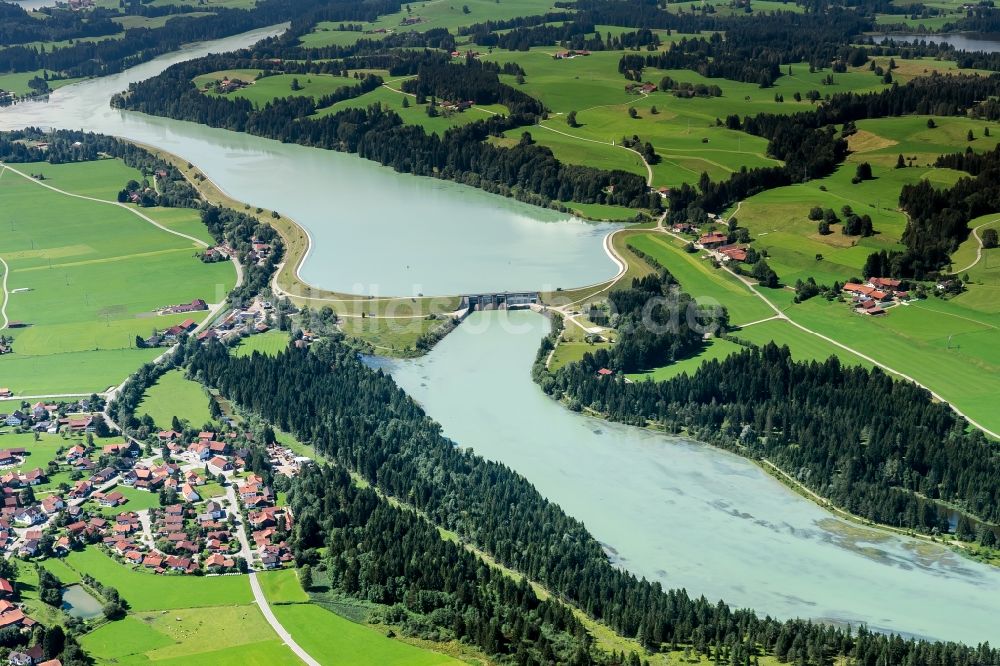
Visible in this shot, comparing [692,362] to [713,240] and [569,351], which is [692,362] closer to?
[569,351]

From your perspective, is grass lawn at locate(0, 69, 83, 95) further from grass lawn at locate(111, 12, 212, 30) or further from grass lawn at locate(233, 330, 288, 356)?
grass lawn at locate(233, 330, 288, 356)

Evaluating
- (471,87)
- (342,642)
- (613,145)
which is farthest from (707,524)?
(471,87)

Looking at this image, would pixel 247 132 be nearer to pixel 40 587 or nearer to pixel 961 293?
pixel 961 293

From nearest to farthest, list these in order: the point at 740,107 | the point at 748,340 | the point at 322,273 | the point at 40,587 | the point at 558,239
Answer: the point at 40,587, the point at 748,340, the point at 322,273, the point at 558,239, the point at 740,107

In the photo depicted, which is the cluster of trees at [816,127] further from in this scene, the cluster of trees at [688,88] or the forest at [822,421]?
the forest at [822,421]

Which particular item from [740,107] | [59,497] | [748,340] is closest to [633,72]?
[740,107]

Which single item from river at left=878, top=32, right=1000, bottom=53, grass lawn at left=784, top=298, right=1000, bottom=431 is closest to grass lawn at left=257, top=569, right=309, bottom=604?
grass lawn at left=784, top=298, right=1000, bottom=431
